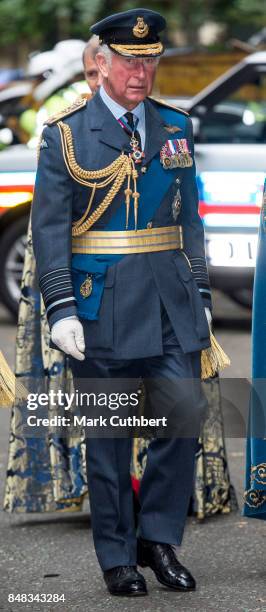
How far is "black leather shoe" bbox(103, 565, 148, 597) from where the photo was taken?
4.72 m

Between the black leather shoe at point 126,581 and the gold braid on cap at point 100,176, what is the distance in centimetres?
103

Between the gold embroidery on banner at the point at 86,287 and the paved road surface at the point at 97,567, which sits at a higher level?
the gold embroidery on banner at the point at 86,287

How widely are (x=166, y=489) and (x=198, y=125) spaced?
222 inches

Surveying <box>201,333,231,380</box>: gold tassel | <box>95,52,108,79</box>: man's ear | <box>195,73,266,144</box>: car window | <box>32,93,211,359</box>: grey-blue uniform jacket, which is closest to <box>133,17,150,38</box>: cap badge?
<box>95,52,108,79</box>: man's ear

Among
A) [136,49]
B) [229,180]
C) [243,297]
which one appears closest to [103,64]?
[136,49]

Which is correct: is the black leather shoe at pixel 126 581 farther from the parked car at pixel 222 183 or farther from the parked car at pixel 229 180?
the parked car at pixel 229 180

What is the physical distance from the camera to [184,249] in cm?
480

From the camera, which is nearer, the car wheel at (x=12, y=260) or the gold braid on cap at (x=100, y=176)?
the gold braid on cap at (x=100, y=176)

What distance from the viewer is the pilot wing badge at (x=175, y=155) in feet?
15.4

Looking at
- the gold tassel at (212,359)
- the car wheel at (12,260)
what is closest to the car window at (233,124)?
the car wheel at (12,260)

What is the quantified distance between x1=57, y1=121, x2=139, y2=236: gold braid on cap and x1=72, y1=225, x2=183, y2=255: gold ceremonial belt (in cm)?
4

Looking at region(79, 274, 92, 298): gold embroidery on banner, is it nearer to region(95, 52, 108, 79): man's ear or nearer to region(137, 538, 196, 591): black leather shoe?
region(95, 52, 108, 79): man's ear

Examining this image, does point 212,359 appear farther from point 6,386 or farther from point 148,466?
point 6,386

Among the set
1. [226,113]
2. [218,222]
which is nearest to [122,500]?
[218,222]
